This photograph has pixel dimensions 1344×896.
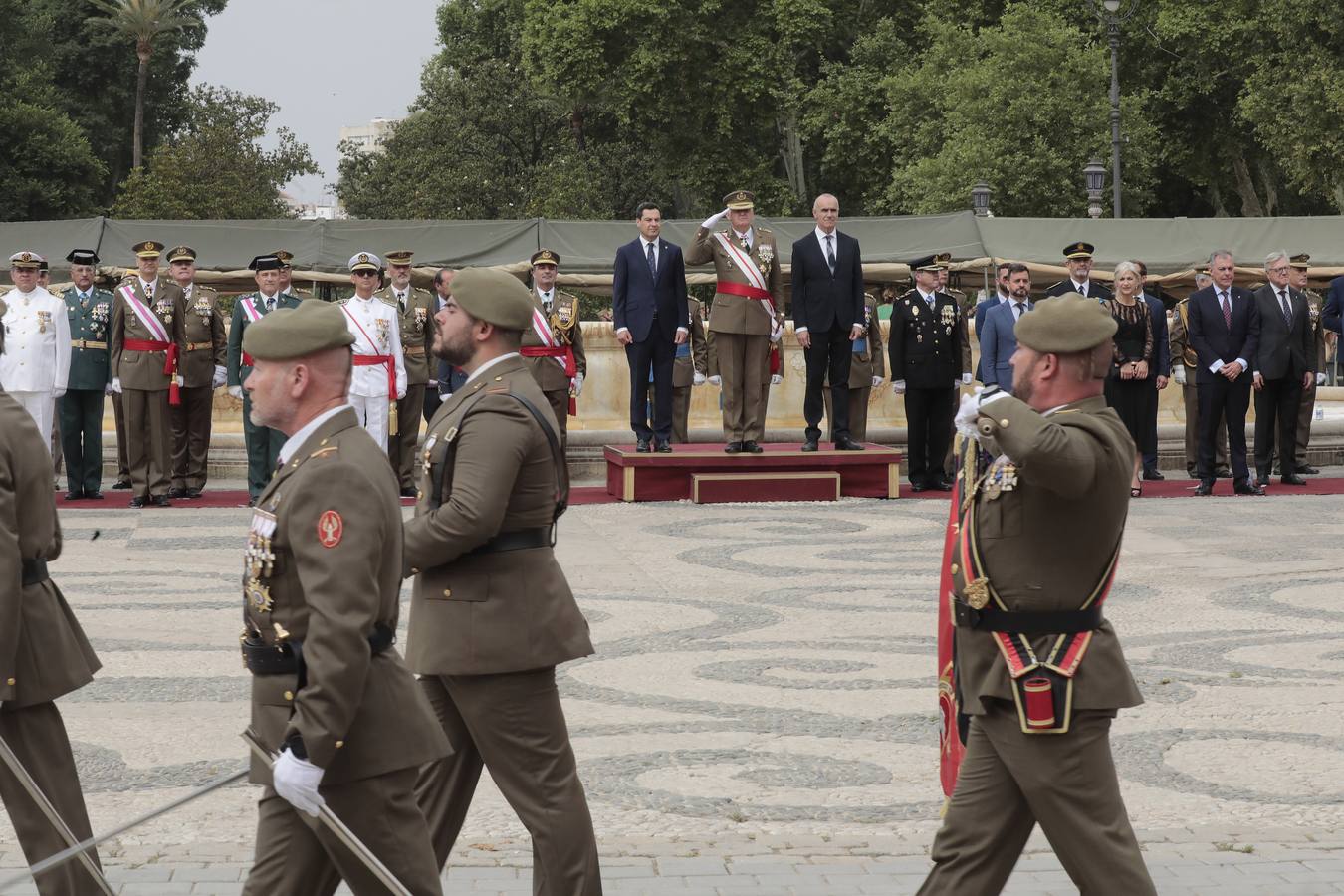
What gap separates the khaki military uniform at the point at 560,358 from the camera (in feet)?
A: 55.8

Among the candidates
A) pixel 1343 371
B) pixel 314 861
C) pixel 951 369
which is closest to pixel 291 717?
pixel 314 861

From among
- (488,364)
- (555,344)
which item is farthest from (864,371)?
(488,364)

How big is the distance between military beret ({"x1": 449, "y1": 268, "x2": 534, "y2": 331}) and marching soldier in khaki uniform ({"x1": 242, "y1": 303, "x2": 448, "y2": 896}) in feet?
2.78

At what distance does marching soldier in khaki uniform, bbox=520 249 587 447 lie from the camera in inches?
671

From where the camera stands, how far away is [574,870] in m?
5.23

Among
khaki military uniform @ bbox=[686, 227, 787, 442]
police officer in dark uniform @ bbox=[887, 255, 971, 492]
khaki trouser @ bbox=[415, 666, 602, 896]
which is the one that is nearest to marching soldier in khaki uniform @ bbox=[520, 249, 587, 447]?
khaki military uniform @ bbox=[686, 227, 787, 442]

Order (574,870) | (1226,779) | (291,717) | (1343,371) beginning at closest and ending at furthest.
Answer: (291,717) < (574,870) < (1226,779) < (1343,371)

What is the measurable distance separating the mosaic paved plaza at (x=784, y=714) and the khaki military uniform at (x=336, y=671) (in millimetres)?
1480

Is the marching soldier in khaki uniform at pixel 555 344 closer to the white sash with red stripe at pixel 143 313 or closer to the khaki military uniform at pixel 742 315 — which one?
the khaki military uniform at pixel 742 315

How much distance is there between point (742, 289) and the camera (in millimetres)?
16094

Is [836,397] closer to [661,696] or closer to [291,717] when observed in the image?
[661,696]

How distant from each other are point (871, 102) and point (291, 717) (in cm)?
5116

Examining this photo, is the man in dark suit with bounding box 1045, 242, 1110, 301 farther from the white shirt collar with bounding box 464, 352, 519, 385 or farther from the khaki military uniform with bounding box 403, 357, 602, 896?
the khaki military uniform with bounding box 403, 357, 602, 896

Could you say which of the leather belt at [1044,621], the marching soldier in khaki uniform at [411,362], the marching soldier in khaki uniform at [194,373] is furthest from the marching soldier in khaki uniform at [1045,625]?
the marching soldier in khaki uniform at [194,373]
